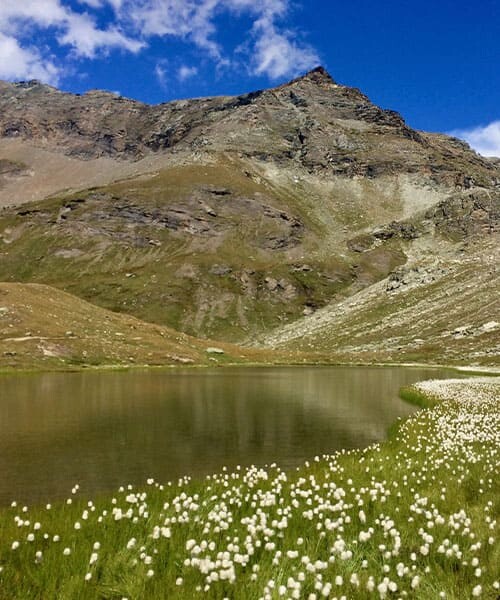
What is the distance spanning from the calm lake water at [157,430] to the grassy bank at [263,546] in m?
4.46

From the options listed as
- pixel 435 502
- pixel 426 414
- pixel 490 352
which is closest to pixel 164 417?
pixel 426 414

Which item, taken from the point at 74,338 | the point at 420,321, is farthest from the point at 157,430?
the point at 420,321

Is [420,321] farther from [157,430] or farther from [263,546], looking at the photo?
[263,546]

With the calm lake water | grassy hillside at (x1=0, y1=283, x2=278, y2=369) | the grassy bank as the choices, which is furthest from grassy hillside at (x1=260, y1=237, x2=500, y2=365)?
the grassy bank

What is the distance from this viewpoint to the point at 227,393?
151ft

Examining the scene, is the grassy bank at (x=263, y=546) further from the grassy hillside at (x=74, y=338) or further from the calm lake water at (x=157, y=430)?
the grassy hillside at (x=74, y=338)

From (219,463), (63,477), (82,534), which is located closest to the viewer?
(82,534)

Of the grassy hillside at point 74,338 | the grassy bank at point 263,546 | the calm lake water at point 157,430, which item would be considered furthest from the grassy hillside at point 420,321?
the grassy bank at point 263,546

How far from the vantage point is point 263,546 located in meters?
9.74

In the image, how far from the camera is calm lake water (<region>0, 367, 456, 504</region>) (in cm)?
1845

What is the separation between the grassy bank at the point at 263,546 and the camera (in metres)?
7.57

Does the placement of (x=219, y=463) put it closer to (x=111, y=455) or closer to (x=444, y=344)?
(x=111, y=455)

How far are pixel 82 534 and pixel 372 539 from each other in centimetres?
566

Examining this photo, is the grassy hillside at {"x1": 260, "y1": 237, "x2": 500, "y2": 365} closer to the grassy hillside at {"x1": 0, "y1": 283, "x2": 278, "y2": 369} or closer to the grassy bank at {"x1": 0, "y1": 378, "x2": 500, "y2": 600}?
the grassy hillside at {"x1": 0, "y1": 283, "x2": 278, "y2": 369}
